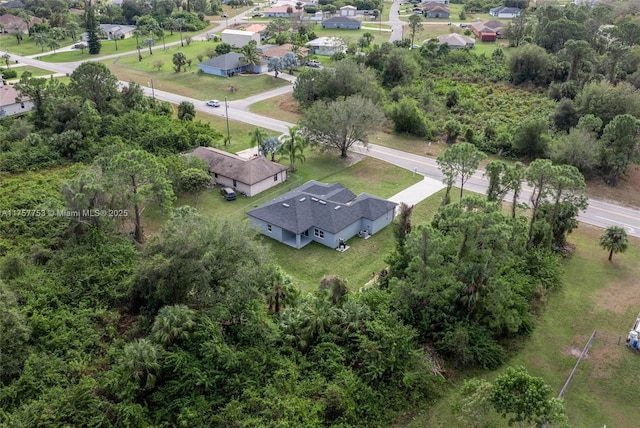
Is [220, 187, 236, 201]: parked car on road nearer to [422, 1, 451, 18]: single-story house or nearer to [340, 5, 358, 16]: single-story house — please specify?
[340, 5, 358, 16]: single-story house

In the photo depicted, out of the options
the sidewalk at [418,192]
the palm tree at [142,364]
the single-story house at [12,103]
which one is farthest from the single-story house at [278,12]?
the palm tree at [142,364]

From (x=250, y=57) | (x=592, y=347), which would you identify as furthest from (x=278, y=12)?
(x=592, y=347)

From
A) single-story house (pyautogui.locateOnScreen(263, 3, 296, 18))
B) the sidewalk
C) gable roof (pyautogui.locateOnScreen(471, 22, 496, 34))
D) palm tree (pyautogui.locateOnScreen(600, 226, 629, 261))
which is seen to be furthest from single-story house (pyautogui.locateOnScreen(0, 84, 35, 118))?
single-story house (pyautogui.locateOnScreen(263, 3, 296, 18))

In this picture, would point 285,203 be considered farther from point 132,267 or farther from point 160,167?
point 132,267

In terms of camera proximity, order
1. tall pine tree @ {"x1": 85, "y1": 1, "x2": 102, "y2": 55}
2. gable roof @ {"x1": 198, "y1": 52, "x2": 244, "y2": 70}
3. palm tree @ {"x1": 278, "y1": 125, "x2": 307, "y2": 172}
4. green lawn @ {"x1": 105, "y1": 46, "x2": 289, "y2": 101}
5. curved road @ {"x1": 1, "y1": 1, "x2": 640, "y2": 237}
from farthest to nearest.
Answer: tall pine tree @ {"x1": 85, "y1": 1, "x2": 102, "y2": 55}
gable roof @ {"x1": 198, "y1": 52, "x2": 244, "y2": 70}
green lawn @ {"x1": 105, "y1": 46, "x2": 289, "y2": 101}
palm tree @ {"x1": 278, "y1": 125, "x2": 307, "y2": 172}
curved road @ {"x1": 1, "y1": 1, "x2": 640, "y2": 237}

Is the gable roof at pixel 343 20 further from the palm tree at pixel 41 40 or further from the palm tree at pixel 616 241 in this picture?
the palm tree at pixel 616 241

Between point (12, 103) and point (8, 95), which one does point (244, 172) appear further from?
point (8, 95)
